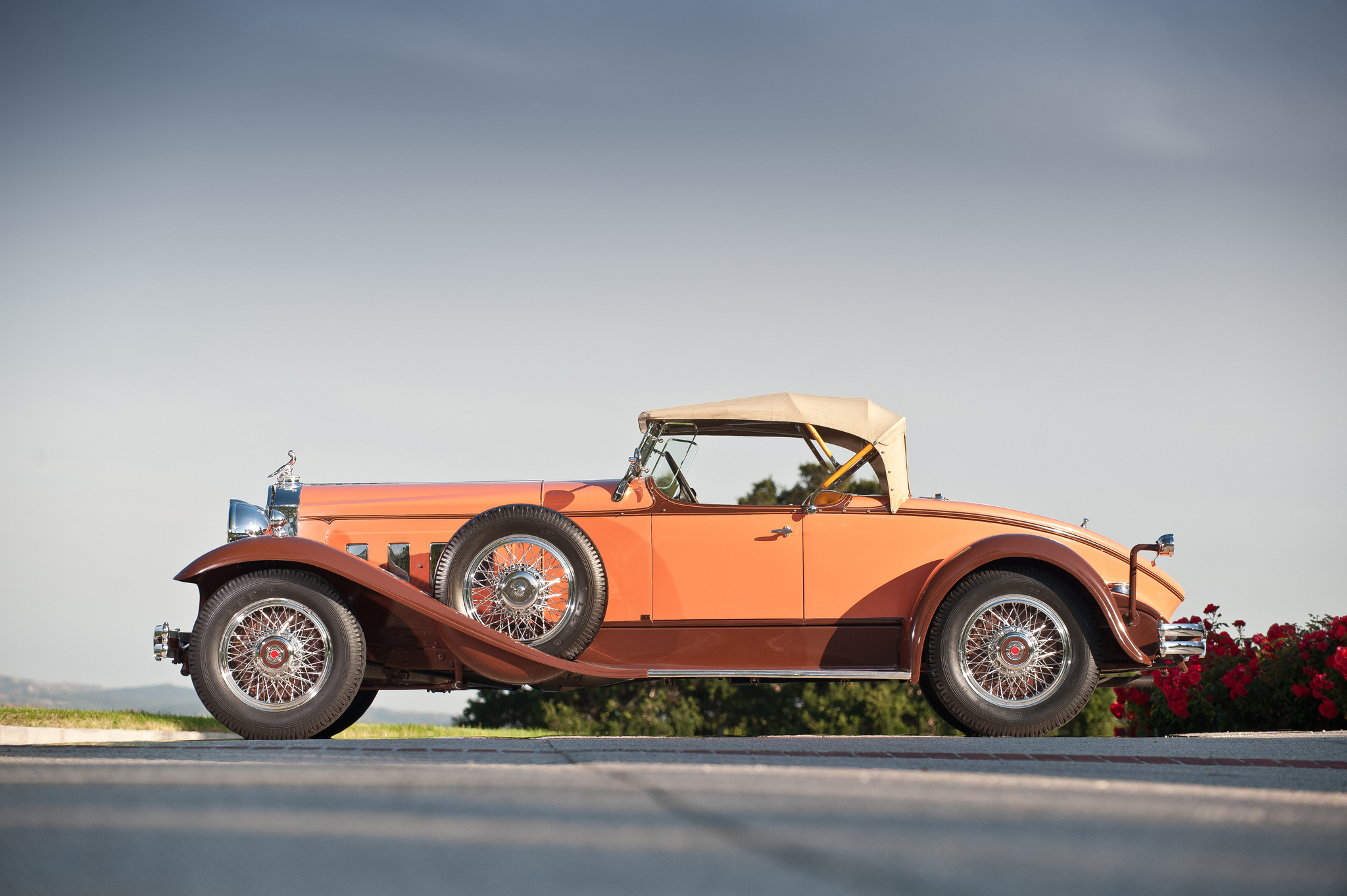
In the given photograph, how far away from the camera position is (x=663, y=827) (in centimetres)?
254

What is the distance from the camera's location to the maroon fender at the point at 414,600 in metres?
5.88

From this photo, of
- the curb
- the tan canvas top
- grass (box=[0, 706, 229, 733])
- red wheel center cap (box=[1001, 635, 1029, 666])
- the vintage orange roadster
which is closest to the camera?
the vintage orange roadster

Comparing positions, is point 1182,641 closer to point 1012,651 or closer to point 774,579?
point 1012,651

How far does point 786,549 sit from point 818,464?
0.70m

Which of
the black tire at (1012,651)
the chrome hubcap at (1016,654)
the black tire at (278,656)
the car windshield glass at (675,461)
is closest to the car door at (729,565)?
the car windshield glass at (675,461)

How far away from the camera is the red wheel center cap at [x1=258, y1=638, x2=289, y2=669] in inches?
231

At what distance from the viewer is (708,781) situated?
10.3 ft

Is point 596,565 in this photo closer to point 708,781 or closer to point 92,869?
point 708,781

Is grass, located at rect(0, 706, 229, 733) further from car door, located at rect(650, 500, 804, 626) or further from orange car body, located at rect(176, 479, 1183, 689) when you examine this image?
car door, located at rect(650, 500, 804, 626)

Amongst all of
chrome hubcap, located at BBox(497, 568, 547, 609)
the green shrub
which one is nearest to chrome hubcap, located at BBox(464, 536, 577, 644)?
chrome hubcap, located at BBox(497, 568, 547, 609)

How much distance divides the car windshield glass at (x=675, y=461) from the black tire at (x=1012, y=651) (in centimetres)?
180

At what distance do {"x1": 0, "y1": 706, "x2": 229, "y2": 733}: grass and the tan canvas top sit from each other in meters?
6.55

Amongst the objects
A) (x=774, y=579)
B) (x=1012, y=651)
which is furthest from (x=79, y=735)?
(x=1012, y=651)

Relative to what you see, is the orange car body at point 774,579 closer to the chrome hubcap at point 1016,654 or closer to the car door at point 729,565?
the car door at point 729,565
